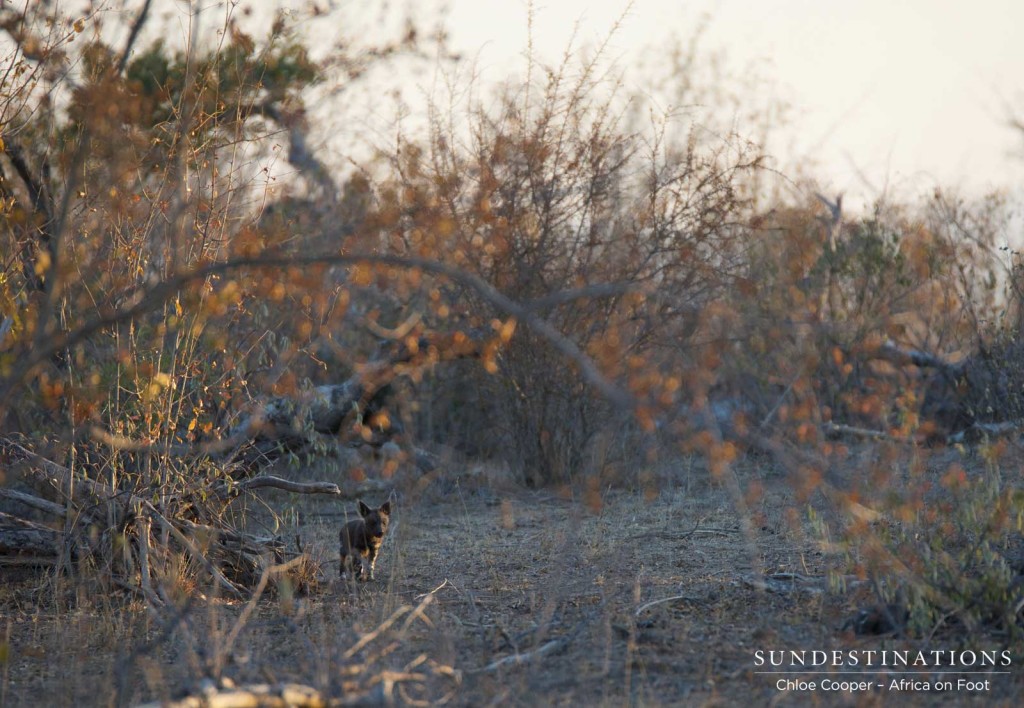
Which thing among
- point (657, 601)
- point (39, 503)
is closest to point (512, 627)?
point (657, 601)

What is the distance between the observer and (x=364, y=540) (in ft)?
19.7

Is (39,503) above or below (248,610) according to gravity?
above

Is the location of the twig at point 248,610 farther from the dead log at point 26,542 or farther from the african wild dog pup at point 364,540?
the dead log at point 26,542

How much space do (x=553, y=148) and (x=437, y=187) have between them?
1051 millimetres

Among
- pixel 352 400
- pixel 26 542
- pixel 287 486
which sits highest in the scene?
pixel 352 400

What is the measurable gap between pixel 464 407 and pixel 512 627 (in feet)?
20.4

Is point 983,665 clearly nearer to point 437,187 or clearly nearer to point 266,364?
point 266,364

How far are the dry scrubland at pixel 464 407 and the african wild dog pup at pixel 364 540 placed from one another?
182 mm

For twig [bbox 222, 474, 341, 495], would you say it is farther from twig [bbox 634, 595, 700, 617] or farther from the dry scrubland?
twig [bbox 634, 595, 700, 617]

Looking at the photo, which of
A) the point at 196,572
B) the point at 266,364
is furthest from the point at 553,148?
the point at 196,572

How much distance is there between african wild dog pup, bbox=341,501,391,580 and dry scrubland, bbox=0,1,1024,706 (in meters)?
0.18

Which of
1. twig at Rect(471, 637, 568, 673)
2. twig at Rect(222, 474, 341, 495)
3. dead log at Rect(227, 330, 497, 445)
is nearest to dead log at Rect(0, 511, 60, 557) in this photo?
twig at Rect(222, 474, 341, 495)

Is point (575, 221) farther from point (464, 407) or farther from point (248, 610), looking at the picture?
point (248, 610)

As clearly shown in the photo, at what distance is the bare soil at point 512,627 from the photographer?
3.72m
